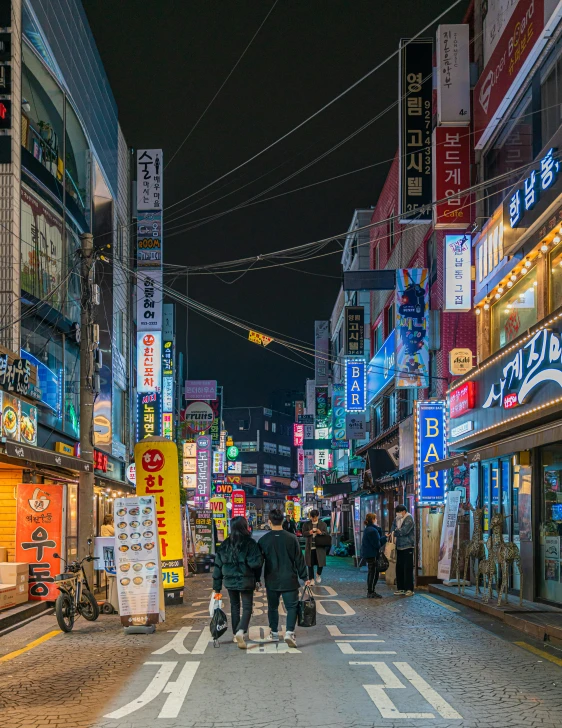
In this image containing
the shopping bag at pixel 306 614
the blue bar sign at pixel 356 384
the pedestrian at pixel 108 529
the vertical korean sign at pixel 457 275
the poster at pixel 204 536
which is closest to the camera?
the shopping bag at pixel 306 614

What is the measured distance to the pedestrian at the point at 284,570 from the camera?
10812 millimetres

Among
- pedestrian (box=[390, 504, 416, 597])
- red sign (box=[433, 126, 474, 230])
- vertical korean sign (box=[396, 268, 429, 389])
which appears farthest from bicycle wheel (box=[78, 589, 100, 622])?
vertical korean sign (box=[396, 268, 429, 389])

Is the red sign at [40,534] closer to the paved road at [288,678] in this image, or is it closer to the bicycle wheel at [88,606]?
the bicycle wheel at [88,606]

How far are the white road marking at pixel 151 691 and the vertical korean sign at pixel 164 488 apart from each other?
254 inches

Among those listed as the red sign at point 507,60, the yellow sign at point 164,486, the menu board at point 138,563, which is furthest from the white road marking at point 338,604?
the red sign at point 507,60

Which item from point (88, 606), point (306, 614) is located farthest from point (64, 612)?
point (306, 614)

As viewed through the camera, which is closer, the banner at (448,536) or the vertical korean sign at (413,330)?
the banner at (448,536)

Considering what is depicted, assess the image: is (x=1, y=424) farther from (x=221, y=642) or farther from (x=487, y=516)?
(x=487, y=516)

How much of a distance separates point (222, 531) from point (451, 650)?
3125cm

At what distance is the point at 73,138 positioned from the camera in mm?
29406

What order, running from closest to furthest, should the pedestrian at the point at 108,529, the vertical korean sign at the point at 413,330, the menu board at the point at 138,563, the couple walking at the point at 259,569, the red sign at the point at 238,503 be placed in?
the couple walking at the point at 259,569, the menu board at the point at 138,563, the pedestrian at the point at 108,529, the vertical korean sign at the point at 413,330, the red sign at the point at 238,503

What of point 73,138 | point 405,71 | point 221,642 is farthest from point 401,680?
point 73,138

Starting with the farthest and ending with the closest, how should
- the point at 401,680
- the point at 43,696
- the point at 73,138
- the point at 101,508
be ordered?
the point at 73,138 → the point at 101,508 → the point at 401,680 → the point at 43,696

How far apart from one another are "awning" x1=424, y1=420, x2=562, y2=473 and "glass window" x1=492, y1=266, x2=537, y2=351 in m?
2.49
